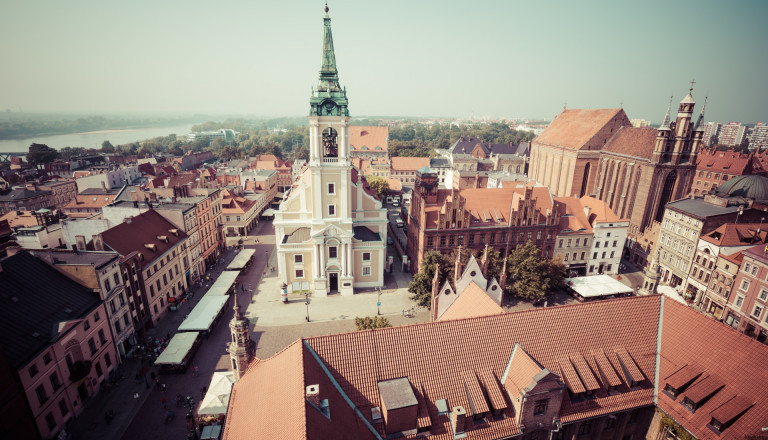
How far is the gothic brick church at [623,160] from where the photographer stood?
Answer: 56.2 metres

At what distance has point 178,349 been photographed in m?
33.5

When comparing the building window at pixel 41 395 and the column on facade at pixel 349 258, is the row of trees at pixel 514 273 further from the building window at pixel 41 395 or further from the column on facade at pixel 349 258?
the building window at pixel 41 395

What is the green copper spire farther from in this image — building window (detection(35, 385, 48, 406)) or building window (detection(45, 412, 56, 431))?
building window (detection(45, 412, 56, 431))

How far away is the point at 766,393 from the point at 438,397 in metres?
17.9

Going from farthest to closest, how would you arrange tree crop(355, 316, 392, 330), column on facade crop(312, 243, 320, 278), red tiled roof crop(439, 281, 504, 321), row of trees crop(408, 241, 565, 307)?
column on facade crop(312, 243, 320, 278)
row of trees crop(408, 241, 565, 307)
tree crop(355, 316, 392, 330)
red tiled roof crop(439, 281, 504, 321)

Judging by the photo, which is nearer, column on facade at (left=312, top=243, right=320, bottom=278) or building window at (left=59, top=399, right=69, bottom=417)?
building window at (left=59, top=399, right=69, bottom=417)

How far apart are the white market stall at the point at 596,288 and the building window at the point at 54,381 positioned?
5427 cm

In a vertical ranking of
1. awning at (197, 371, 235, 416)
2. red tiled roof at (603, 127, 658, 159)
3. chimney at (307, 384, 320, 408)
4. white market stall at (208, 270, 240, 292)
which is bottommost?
white market stall at (208, 270, 240, 292)

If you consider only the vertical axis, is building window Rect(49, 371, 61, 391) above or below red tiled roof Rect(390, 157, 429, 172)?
below

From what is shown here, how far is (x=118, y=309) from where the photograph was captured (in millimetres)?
33469

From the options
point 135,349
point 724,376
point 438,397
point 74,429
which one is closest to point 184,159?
point 135,349

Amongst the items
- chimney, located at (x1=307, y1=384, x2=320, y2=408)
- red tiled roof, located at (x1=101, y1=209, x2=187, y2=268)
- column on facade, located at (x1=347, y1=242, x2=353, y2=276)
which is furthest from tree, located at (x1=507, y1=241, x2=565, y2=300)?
red tiled roof, located at (x1=101, y1=209, x2=187, y2=268)

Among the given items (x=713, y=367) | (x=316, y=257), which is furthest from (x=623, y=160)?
(x=316, y=257)

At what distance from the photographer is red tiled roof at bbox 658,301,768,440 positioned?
19141 millimetres
